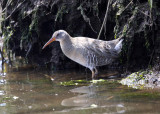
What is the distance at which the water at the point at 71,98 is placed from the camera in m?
4.14

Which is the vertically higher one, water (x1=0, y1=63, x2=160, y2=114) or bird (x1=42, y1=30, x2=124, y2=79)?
bird (x1=42, y1=30, x2=124, y2=79)

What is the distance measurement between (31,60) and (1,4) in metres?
1.74

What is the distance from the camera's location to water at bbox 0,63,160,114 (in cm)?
414

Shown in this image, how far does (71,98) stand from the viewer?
16.2 feet

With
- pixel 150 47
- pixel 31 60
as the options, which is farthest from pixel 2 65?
pixel 150 47

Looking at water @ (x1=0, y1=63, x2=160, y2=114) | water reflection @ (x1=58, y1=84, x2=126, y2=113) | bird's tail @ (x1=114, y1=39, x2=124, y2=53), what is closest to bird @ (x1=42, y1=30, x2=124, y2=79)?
bird's tail @ (x1=114, y1=39, x2=124, y2=53)

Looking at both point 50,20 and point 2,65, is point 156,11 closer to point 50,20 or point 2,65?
point 50,20

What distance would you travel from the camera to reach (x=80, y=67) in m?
7.88

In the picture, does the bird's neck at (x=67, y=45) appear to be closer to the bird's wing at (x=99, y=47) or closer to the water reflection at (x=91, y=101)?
the bird's wing at (x=99, y=47)

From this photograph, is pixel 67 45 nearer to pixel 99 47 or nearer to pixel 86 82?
pixel 99 47

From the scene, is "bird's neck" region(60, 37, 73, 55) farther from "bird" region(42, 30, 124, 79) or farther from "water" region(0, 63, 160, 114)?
"water" region(0, 63, 160, 114)

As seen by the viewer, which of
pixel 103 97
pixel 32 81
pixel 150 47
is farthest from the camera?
pixel 32 81

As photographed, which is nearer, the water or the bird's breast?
the water

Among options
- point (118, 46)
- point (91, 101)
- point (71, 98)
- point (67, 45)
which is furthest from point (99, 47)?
point (91, 101)
